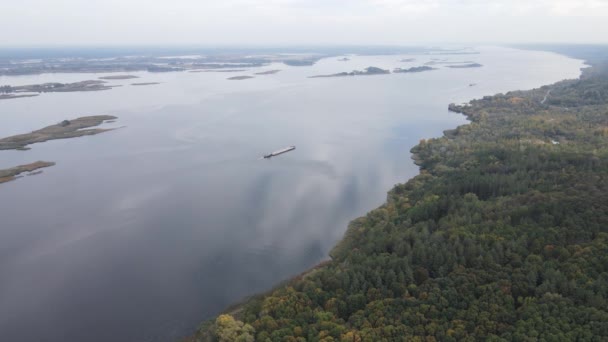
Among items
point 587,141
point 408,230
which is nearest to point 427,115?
point 587,141

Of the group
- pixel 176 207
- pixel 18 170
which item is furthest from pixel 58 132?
pixel 176 207

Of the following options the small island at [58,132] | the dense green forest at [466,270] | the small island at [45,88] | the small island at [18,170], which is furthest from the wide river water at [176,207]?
the small island at [45,88]

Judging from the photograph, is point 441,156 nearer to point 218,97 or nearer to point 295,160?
point 295,160

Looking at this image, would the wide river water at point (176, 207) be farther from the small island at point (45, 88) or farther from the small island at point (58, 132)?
the small island at point (45, 88)

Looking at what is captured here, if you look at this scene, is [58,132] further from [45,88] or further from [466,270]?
[466,270]

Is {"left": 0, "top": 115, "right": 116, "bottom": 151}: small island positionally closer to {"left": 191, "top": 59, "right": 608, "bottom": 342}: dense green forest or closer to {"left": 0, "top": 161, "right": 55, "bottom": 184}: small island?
{"left": 0, "top": 161, "right": 55, "bottom": 184}: small island

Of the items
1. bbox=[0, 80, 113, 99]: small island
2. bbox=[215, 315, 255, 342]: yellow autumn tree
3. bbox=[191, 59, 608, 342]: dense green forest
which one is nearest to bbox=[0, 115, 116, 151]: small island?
bbox=[0, 80, 113, 99]: small island
